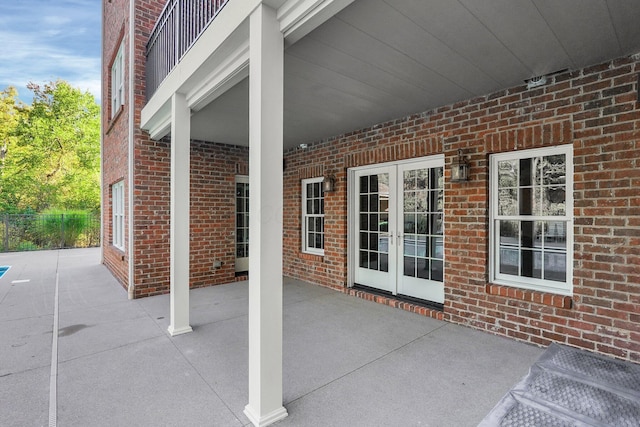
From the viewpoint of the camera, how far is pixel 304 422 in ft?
6.64

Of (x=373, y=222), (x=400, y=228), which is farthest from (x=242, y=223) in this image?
(x=400, y=228)

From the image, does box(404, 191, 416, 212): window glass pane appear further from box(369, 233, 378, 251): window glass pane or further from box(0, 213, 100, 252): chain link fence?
box(0, 213, 100, 252): chain link fence

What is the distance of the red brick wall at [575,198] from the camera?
265 cm

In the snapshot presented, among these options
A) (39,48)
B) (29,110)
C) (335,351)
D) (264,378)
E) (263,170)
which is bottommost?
(335,351)

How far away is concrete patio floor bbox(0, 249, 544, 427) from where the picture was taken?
83.6 inches

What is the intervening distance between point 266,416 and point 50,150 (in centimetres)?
1867

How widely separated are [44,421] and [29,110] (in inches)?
718

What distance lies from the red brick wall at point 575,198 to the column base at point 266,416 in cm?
254

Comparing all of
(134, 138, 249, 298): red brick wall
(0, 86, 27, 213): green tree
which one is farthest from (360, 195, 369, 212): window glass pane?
(0, 86, 27, 213): green tree

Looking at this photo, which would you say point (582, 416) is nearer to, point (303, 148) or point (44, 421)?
point (44, 421)

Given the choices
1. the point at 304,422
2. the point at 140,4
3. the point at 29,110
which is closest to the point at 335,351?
the point at 304,422

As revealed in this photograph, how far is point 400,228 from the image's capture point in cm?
464

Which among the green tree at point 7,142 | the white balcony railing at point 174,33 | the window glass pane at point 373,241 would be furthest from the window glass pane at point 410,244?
the green tree at point 7,142

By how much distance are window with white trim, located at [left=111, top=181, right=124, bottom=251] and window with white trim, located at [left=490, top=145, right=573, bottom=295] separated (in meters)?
6.70
